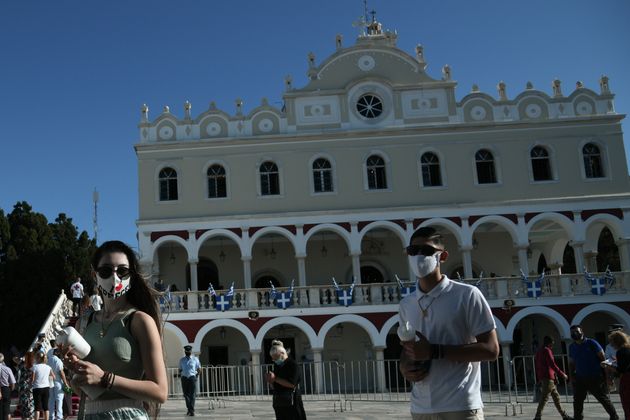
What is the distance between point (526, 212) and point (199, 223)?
1297 centimetres

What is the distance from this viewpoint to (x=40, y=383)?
13.8 meters

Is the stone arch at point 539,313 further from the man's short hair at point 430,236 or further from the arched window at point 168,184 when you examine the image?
the man's short hair at point 430,236

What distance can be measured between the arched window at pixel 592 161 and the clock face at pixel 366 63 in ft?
30.7

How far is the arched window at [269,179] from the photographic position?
29.8 meters

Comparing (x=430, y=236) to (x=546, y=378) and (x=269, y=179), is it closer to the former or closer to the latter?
(x=546, y=378)

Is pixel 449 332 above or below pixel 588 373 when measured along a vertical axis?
above

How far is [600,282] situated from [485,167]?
6319mm

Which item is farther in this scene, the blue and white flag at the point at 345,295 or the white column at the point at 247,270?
the white column at the point at 247,270

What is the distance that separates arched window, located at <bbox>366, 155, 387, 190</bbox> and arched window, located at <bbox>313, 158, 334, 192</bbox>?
1583 mm

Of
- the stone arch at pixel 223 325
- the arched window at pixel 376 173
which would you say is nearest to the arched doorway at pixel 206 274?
the stone arch at pixel 223 325

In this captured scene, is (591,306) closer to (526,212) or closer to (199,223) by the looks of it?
(526,212)

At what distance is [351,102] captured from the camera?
30453 mm

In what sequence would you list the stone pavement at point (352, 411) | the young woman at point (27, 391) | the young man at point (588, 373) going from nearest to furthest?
the young man at point (588, 373) < the young woman at point (27, 391) < the stone pavement at point (352, 411)

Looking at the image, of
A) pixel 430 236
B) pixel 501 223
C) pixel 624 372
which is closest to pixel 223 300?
pixel 501 223
